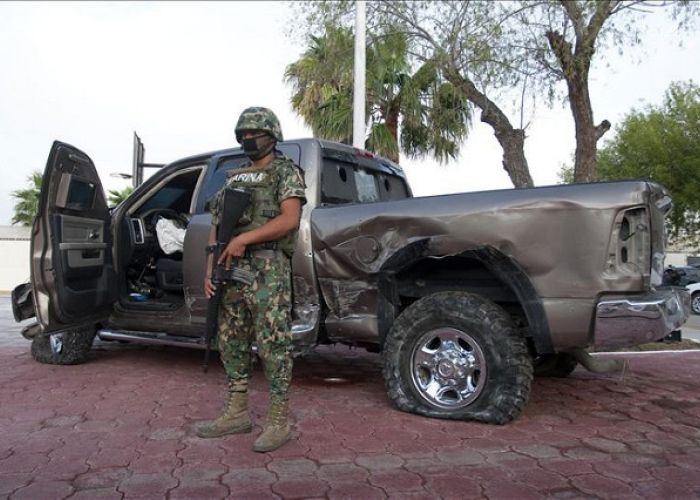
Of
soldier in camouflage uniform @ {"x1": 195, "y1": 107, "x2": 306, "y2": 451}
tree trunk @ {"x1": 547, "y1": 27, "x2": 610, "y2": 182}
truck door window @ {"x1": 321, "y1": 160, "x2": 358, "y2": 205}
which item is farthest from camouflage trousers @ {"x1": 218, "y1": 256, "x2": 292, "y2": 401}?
tree trunk @ {"x1": 547, "y1": 27, "x2": 610, "y2": 182}

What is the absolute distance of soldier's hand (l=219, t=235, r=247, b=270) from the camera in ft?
10.3

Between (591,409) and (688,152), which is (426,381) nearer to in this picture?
(591,409)

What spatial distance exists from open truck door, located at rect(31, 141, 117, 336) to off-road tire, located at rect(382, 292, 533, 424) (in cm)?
252

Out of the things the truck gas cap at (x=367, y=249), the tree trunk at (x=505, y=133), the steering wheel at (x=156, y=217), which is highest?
the tree trunk at (x=505, y=133)

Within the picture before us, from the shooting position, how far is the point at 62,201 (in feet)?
15.0

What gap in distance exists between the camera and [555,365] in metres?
4.83

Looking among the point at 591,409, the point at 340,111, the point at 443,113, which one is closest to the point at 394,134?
the point at 340,111

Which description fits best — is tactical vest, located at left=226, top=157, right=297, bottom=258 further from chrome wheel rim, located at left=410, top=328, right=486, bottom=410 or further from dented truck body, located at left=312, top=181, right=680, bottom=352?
chrome wheel rim, located at left=410, top=328, right=486, bottom=410

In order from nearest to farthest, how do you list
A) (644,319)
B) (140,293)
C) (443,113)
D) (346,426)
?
(644,319) < (346,426) < (140,293) < (443,113)

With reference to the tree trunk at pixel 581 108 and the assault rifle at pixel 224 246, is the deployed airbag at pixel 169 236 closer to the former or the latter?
the assault rifle at pixel 224 246

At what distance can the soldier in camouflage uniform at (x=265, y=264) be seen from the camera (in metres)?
3.17

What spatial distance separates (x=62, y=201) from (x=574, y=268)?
3.70 m

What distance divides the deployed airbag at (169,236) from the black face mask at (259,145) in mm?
2235

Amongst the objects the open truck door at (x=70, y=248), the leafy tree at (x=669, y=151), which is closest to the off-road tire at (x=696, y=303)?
the leafy tree at (x=669, y=151)
